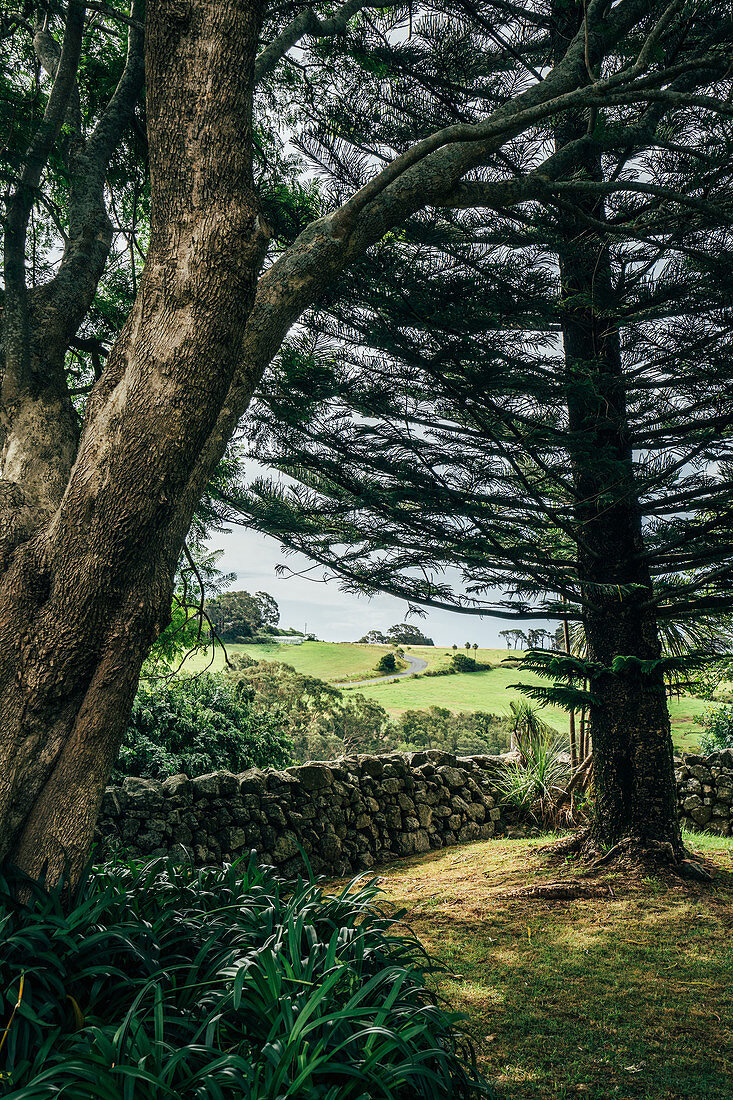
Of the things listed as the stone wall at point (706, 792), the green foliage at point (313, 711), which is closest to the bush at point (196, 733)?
the green foliage at point (313, 711)

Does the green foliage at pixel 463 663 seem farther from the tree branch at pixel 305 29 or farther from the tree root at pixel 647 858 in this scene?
the tree branch at pixel 305 29

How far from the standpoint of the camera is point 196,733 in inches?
253

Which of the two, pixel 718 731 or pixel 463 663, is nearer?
pixel 718 731

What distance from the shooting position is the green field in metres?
11.1

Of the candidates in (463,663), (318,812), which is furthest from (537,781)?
(463,663)

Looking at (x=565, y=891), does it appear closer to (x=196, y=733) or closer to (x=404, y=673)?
(x=196, y=733)

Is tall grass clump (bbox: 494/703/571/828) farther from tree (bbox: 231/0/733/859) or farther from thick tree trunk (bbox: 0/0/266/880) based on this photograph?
thick tree trunk (bbox: 0/0/266/880)

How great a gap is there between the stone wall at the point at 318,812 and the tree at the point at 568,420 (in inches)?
83.8

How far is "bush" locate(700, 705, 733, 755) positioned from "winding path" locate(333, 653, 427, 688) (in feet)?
18.4

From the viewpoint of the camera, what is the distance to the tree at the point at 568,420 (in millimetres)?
4516

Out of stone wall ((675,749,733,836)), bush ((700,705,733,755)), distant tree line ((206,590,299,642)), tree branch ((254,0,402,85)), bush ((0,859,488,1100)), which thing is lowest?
A: stone wall ((675,749,733,836))

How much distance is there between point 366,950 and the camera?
2283 millimetres

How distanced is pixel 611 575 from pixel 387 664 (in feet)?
27.1

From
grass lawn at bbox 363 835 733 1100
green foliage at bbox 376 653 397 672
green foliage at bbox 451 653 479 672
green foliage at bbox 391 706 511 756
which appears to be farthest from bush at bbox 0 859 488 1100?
green foliage at bbox 451 653 479 672
